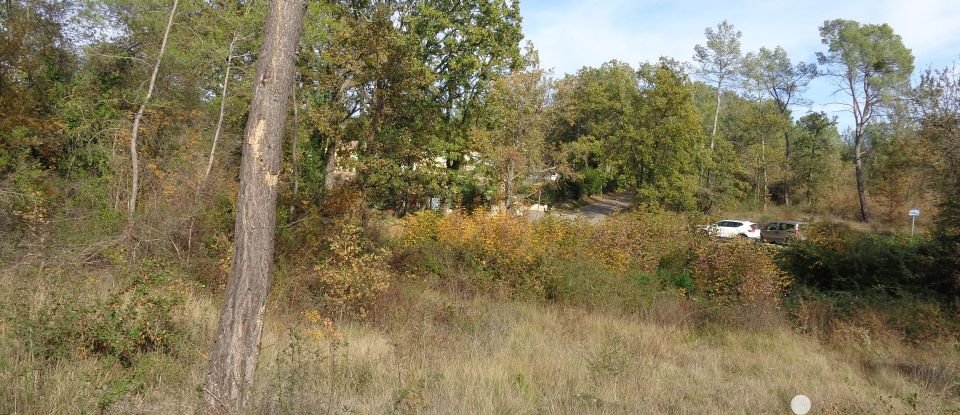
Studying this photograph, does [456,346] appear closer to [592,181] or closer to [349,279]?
[349,279]

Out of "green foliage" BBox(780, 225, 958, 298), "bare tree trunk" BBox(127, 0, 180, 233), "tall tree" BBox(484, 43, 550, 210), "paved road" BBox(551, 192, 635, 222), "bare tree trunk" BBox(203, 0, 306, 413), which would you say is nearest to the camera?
"bare tree trunk" BBox(203, 0, 306, 413)

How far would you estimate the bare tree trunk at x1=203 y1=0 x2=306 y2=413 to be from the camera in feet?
16.3

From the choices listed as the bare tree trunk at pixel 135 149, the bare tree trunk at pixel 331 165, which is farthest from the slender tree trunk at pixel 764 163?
the bare tree trunk at pixel 135 149

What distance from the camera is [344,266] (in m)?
10.4

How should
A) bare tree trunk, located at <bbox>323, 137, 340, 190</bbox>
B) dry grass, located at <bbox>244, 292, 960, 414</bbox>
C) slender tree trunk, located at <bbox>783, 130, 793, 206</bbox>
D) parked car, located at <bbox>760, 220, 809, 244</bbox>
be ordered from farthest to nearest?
slender tree trunk, located at <bbox>783, 130, 793, 206</bbox> → parked car, located at <bbox>760, 220, 809, 244</bbox> → bare tree trunk, located at <bbox>323, 137, 340, 190</bbox> → dry grass, located at <bbox>244, 292, 960, 414</bbox>

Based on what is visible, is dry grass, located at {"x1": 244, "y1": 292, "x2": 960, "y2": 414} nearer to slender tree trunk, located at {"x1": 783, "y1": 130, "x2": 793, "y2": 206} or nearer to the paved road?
the paved road

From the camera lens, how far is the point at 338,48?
1468cm

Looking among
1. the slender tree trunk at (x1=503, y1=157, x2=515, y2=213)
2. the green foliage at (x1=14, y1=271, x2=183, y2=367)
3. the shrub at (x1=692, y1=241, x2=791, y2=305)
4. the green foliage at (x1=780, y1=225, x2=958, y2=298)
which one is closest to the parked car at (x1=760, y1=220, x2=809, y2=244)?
the green foliage at (x1=780, y1=225, x2=958, y2=298)

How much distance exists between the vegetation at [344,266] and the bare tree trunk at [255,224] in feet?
0.06

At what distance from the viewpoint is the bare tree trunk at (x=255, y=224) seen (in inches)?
195

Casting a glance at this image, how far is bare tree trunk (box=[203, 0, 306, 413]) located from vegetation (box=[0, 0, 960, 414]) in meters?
0.02

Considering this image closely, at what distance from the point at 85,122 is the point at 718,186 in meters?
35.8

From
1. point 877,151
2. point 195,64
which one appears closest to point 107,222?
point 195,64

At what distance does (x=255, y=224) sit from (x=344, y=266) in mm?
5414
